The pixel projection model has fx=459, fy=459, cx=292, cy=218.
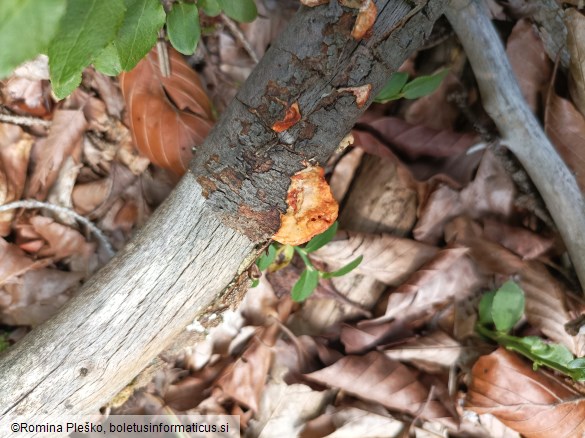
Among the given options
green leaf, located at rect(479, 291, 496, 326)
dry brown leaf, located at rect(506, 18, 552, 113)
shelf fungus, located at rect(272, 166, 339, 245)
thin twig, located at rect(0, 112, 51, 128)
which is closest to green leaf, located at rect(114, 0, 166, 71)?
shelf fungus, located at rect(272, 166, 339, 245)

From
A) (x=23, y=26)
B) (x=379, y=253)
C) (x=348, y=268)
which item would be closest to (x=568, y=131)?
(x=379, y=253)

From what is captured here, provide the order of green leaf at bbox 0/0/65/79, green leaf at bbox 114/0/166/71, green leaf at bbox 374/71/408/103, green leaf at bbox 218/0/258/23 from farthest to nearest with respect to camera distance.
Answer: green leaf at bbox 374/71/408/103
green leaf at bbox 218/0/258/23
green leaf at bbox 114/0/166/71
green leaf at bbox 0/0/65/79

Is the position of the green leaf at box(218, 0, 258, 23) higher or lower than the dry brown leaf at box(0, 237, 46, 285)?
higher

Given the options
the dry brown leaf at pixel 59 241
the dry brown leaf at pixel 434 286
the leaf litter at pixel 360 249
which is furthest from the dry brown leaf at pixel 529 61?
the dry brown leaf at pixel 59 241

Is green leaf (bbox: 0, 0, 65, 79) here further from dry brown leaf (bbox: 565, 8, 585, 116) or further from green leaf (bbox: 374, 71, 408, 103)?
dry brown leaf (bbox: 565, 8, 585, 116)

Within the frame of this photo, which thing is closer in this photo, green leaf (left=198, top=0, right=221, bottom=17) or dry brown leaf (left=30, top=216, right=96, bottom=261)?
green leaf (left=198, top=0, right=221, bottom=17)

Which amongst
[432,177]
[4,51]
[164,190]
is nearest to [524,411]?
[432,177]

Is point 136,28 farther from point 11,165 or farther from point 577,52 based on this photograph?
point 577,52
